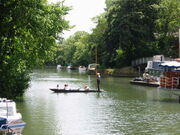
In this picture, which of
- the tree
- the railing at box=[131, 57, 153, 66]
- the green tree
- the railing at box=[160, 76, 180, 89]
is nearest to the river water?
the railing at box=[160, 76, 180, 89]

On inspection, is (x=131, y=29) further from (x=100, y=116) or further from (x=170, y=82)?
(x=100, y=116)

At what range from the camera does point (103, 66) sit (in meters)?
89.1

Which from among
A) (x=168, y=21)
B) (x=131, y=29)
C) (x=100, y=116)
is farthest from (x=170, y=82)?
(x=168, y=21)

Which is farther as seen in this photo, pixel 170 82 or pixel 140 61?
pixel 140 61

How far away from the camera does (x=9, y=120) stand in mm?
16562

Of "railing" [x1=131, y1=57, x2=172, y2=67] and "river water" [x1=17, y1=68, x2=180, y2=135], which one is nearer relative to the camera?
"river water" [x1=17, y1=68, x2=180, y2=135]

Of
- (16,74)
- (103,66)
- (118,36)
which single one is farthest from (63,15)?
(103,66)

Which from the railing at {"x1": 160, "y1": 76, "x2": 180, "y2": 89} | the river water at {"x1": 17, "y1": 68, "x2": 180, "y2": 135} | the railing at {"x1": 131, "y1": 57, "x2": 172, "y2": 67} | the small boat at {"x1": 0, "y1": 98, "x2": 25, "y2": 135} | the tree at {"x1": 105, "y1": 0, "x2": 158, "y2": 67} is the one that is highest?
the tree at {"x1": 105, "y1": 0, "x2": 158, "y2": 67}

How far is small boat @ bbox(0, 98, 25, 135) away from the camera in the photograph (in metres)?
16.2

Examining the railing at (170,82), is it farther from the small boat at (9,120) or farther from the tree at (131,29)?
the tree at (131,29)

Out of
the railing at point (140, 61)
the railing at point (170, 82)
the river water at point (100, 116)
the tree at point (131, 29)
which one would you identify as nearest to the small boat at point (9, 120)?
the river water at point (100, 116)

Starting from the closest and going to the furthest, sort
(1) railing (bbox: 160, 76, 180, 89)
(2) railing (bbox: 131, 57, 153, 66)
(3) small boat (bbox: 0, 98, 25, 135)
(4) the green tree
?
(3) small boat (bbox: 0, 98, 25, 135) < (1) railing (bbox: 160, 76, 180, 89) < (2) railing (bbox: 131, 57, 153, 66) < (4) the green tree

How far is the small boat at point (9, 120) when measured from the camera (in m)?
16.2

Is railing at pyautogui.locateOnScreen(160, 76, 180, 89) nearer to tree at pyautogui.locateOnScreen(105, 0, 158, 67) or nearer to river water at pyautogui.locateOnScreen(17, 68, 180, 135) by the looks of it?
river water at pyautogui.locateOnScreen(17, 68, 180, 135)
